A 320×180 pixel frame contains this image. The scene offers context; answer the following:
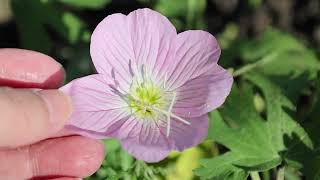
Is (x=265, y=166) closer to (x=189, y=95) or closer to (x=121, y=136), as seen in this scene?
(x=189, y=95)

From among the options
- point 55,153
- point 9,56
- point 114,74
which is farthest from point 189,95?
point 9,56

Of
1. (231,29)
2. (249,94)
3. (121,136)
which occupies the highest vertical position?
(121,136)

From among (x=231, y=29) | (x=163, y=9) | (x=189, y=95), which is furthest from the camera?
(x=231, y=29)

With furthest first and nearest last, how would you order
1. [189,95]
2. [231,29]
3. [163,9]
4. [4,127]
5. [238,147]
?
1. [231,29]
2. [163,9]
3. [238,147]
4. [189,95]
5. [4,127]

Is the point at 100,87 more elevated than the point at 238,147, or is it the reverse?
the point at 100,87

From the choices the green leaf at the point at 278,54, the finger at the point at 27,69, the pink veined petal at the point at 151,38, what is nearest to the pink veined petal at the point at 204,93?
the pink veined petal at the point at 151,38

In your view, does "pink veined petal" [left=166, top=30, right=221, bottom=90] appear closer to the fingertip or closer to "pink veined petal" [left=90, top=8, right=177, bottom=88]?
"pink veined petal" [left=90, top=8, right=177, bottom=88]

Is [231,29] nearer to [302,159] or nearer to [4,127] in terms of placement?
[302,159]

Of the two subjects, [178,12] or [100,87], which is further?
[178,12]
